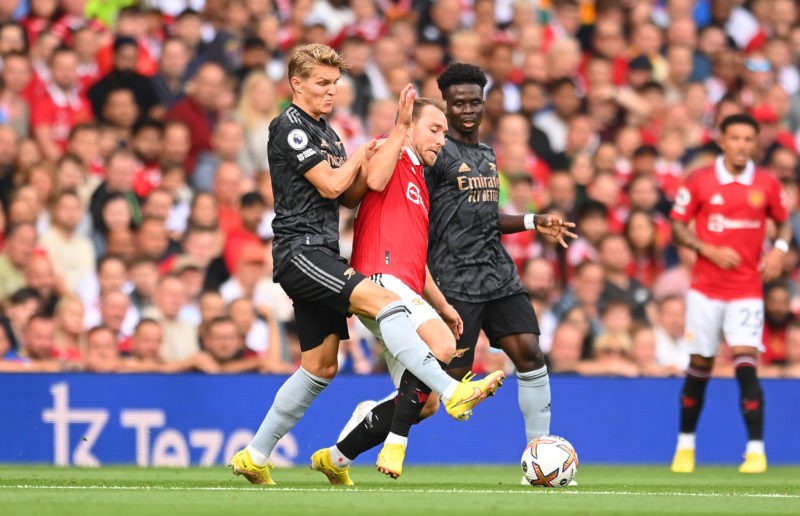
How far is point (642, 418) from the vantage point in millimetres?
A: 12836

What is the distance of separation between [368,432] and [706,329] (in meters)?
4.25

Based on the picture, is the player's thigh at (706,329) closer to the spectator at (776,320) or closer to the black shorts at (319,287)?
the spectator at (776,320)

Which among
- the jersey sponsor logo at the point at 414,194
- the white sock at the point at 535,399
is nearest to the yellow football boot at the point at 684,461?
the white sock at the point at 535,399

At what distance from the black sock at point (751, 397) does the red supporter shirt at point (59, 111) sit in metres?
6.11

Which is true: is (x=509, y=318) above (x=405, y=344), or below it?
above

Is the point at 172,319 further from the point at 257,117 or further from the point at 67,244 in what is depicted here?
the point at 257,117

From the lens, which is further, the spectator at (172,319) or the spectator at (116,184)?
the spectator at (116,184)

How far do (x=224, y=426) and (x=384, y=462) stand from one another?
13.6ft

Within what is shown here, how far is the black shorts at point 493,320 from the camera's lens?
903 cm

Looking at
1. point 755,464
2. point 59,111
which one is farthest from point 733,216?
point 59,111

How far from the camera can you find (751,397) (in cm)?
1138

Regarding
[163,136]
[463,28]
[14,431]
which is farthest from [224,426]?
[463,28]

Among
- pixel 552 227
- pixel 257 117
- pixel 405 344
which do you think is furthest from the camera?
pixel 257 117

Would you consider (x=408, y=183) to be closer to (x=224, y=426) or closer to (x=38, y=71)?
(x=224, y=426)
